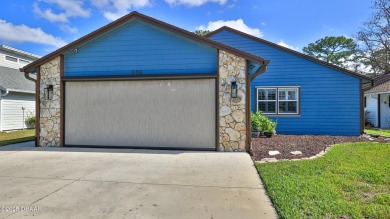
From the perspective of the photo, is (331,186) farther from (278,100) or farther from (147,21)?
(278,100)

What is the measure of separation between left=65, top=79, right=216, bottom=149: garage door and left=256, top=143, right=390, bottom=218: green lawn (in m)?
2.84

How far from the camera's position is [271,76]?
488 inches

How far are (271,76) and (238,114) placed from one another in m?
5.58

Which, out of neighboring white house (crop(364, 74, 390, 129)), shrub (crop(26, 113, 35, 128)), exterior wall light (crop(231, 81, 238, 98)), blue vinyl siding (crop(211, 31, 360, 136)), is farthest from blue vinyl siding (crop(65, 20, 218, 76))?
neighboring white house (crop(364, 74, 390, 129))

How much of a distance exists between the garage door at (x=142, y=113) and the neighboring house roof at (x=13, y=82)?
8.86m

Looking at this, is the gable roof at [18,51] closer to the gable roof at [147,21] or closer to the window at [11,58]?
the window at [11,58]

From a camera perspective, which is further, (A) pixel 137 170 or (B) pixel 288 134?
(B) pixel 288 134

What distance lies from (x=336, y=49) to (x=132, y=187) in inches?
1395

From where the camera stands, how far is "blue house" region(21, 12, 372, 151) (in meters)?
7.80

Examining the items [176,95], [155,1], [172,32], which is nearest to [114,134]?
Answer: [176,95]

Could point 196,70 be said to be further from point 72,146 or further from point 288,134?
point 288,134

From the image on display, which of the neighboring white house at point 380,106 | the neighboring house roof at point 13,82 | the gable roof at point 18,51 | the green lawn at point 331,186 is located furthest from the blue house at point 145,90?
the neighboring white house at point 380,106

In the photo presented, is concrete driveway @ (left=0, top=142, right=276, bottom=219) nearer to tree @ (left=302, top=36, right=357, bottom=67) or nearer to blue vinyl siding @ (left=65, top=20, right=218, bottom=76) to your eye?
blue vinyl siding @ (left=65, top=20, right=218, bottom=76)

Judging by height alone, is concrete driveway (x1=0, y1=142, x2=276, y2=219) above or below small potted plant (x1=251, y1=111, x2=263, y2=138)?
below
